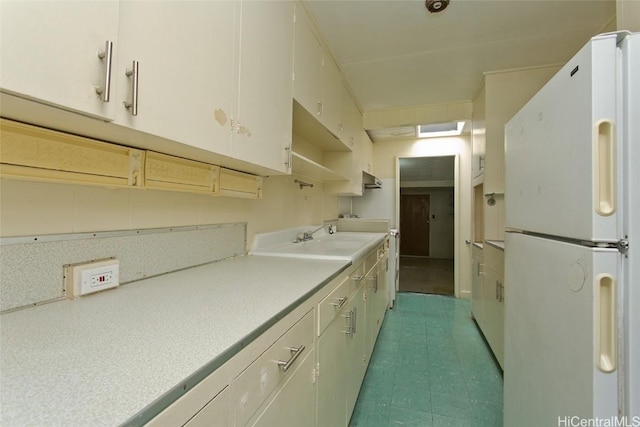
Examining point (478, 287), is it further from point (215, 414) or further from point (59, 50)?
point (59, 50)

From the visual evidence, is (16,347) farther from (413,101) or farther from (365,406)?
(413,101)

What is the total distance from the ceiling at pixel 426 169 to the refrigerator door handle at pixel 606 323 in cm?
385

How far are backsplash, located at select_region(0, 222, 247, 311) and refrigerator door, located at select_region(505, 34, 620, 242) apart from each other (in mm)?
1356

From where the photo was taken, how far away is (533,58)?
230cm

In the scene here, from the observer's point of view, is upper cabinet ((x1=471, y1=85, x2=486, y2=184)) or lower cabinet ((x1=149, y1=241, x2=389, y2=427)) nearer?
lower cabinet ((x1=149, y1=241, x2=389, y2=427))

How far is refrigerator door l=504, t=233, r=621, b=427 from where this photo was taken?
0.68 meters

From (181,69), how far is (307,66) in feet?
3.71

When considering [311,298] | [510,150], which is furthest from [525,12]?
[311,298]

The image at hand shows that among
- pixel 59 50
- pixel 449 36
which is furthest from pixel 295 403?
pixel 449 36

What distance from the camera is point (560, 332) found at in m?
0.84

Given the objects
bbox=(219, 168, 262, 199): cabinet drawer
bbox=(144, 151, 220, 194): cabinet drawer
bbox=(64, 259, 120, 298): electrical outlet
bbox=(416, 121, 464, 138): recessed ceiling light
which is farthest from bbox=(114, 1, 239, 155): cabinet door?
bbox=(416, 121, 464, 138): recessed ceiling light

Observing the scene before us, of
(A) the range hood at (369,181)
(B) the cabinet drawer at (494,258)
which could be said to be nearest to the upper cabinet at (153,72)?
(B) the cabinet drawer at (494,258)

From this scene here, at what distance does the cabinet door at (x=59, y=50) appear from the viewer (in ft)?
1.57

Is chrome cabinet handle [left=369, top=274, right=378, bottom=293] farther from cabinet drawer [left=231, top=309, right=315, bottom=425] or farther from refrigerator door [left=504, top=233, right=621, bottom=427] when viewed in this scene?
cabinet drawer [left=231, top=309, right=315, bottom=425]
